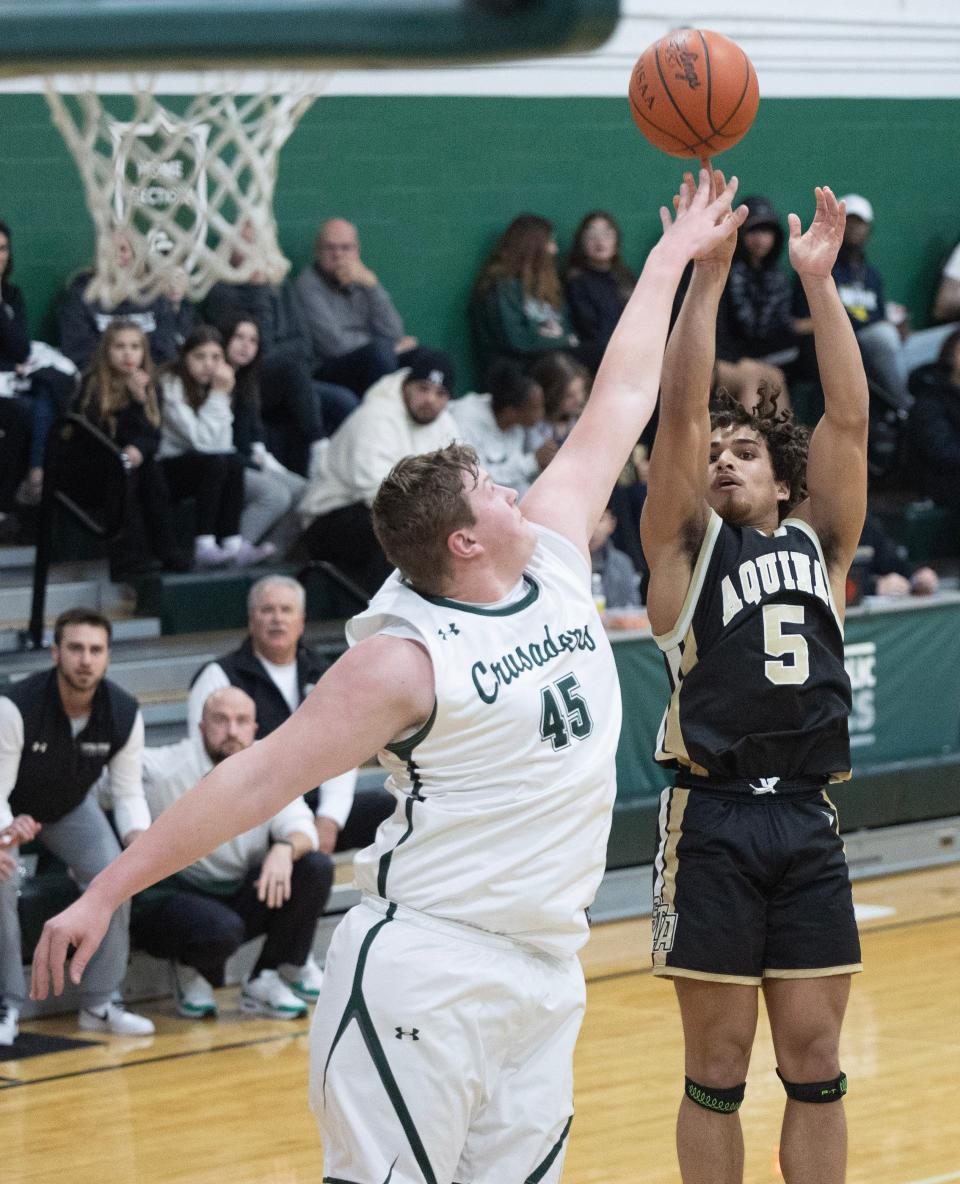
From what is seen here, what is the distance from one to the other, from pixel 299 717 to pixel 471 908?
0.43 meters

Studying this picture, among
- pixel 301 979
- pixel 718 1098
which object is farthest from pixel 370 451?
pixel 718 1098

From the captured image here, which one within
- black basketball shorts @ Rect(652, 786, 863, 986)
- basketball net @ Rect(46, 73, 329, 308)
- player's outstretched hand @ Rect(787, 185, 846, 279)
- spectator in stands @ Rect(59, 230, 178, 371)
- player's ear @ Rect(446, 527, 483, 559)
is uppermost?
player's outstretched hand @ Rect(787, 185, 846, 279)

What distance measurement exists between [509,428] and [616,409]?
708 cm

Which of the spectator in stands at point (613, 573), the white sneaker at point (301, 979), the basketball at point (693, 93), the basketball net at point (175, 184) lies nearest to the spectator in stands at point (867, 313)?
the spectator in stands at point (613, 573)

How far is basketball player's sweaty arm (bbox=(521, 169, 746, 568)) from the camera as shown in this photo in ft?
11.9

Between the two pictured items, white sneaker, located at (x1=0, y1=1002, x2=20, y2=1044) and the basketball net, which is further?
the basketball net

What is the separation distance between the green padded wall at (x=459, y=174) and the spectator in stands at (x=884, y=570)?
9.65 feet

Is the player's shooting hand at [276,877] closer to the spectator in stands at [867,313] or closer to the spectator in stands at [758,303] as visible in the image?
the spectator in stands at [758,303]

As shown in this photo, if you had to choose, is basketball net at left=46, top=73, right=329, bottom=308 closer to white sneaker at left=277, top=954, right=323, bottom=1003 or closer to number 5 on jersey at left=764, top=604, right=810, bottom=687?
white sneaker at left=277, top=954, right=323, bottom=1003

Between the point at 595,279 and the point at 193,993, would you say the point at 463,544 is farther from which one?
the point at 595,279

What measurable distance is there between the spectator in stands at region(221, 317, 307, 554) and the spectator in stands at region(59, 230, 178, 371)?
36 cm

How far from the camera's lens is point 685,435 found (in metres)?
4.07

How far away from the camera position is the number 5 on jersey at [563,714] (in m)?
3.32

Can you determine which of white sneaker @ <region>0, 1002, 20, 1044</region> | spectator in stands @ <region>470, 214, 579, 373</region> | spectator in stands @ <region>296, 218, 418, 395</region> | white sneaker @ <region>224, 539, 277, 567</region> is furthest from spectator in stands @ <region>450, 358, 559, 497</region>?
white sneaker @ <region>0, 1002, 20, 1044</region>
